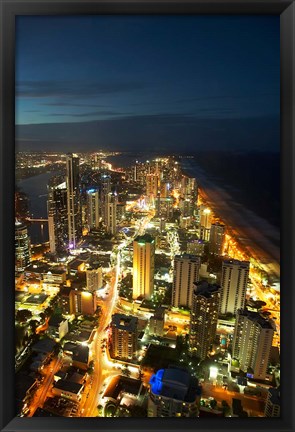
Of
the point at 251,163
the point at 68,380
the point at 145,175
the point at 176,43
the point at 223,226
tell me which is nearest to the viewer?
the point at 176,43

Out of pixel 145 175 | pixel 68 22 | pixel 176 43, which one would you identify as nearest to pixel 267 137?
A: pixel 176 43

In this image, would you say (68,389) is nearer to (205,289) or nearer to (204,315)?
(204,315)

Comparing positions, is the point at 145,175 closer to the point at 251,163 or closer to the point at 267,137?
the point at 251,163

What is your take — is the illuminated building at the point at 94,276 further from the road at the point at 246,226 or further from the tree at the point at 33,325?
the road at the point at 246,226

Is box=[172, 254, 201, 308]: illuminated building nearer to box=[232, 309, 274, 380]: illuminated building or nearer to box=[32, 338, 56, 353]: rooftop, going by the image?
box=[232, 309, 274, 380]: illuminated building

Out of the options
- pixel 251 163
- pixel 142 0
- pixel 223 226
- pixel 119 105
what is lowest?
pixel 223 226

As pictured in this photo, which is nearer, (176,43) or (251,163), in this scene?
(176,43)
